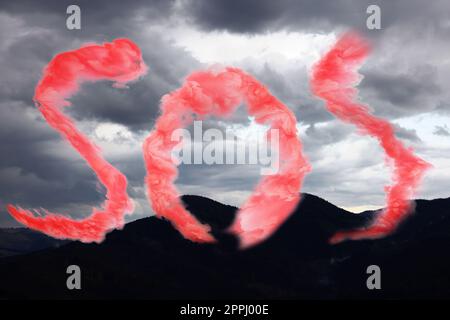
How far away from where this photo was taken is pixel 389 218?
77375 mm

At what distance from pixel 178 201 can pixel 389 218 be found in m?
31.7

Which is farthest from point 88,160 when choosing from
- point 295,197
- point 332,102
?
point 332,102

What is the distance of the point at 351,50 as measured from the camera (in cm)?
7612

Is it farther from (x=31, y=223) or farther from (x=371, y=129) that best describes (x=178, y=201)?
(x=371, y=129)
